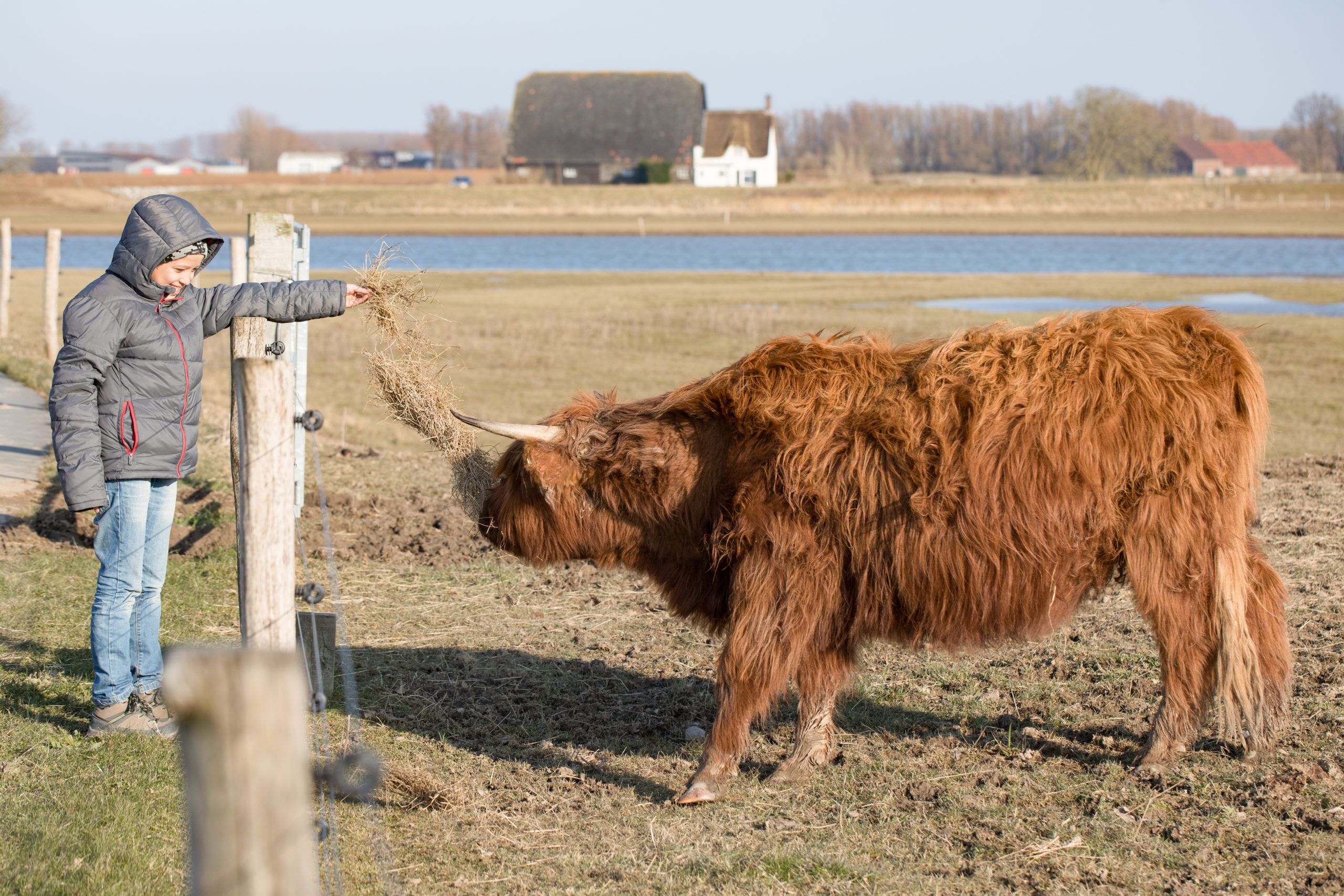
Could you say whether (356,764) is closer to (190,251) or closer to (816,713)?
(816,713)

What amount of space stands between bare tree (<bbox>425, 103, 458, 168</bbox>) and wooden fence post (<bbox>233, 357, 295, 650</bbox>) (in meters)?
144

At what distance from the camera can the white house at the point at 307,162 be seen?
484 feet

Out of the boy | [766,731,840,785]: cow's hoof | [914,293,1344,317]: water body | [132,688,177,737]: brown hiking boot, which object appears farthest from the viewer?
[914,293,1344,317]: water body

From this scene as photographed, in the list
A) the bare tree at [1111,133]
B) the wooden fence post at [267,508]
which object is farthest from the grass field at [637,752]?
the bare tree at [1111,133]

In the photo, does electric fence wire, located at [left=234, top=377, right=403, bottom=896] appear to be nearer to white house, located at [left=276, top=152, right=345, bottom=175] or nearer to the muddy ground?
the muddy ground

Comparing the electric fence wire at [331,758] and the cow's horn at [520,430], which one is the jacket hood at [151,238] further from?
the cow's horn at [520,430]

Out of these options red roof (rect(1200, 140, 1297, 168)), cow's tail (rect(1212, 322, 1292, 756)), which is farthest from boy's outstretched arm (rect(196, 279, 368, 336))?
red roof (rect(1200, 140, 1297, 168))

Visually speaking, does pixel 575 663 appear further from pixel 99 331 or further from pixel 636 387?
pixel 636 387

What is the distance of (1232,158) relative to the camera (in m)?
129

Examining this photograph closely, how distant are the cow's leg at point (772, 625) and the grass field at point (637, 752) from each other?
12.6 inches

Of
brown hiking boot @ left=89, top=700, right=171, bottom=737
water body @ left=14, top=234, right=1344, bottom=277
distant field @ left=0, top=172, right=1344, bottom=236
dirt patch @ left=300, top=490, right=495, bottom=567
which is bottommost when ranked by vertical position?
brown hiking boot @ left=89, top=700, right=171, bottom=737

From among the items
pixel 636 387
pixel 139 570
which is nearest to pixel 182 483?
pixel 139 570

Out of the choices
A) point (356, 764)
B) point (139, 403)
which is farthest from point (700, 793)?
point (139, 403)

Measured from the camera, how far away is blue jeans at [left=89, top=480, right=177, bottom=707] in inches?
179
